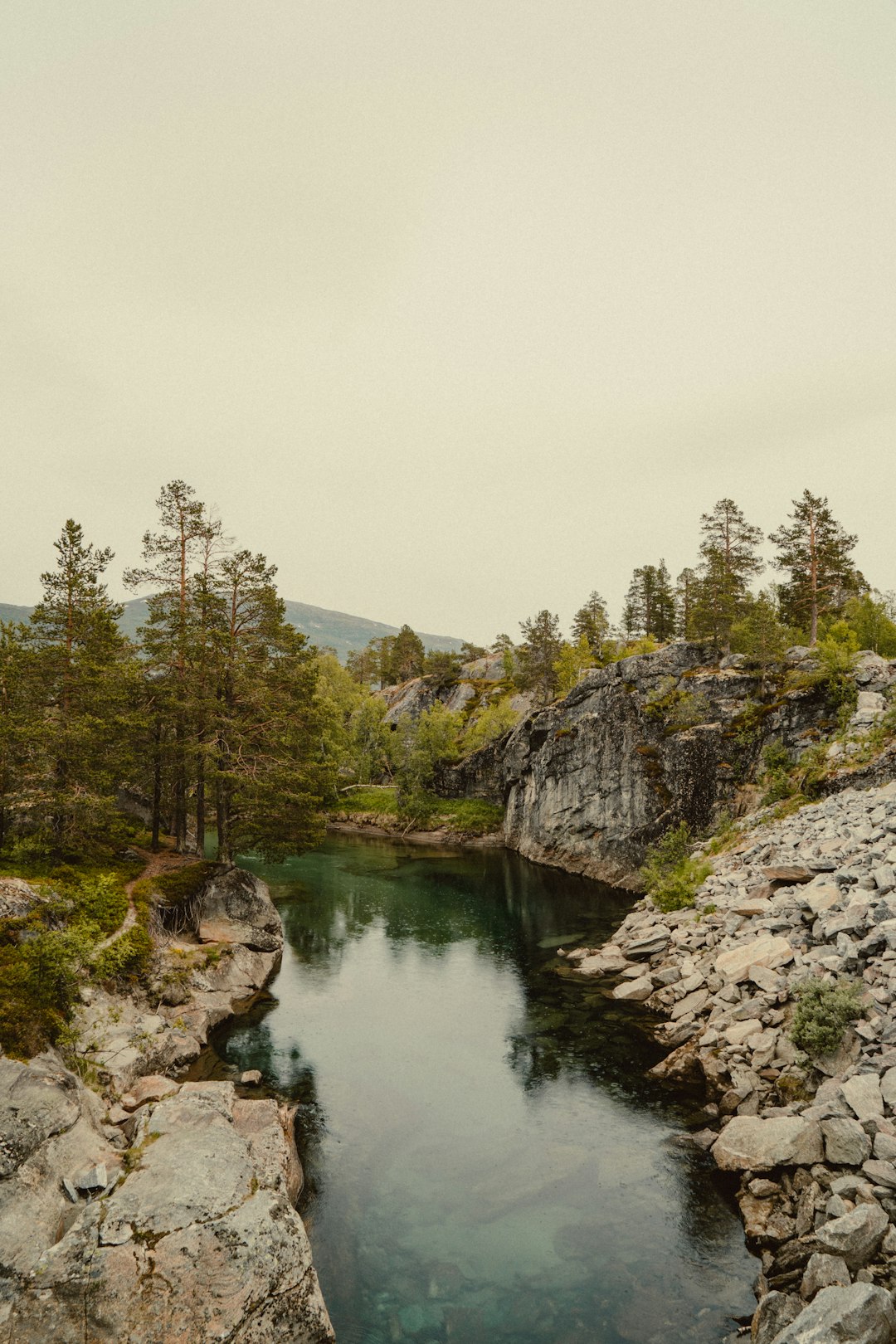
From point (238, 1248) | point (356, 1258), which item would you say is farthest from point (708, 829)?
point (238, 1248)

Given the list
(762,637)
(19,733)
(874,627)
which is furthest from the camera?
(874,627)

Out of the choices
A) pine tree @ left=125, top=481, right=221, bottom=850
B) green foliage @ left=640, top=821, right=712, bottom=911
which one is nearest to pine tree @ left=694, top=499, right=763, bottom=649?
green foliage @ left=640, top=821, right=712, bottom=911

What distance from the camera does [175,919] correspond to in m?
32.5

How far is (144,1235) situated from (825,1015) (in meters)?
16.7

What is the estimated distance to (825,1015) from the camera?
18.3 meters

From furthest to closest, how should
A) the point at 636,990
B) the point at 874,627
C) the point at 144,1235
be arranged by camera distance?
the point at 874,627
the point at 636,990
the point at 144,1235

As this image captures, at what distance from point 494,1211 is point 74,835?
24964mm

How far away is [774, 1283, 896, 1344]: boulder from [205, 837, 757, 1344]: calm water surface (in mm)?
3198

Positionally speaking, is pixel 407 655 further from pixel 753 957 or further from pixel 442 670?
pixel 753 957

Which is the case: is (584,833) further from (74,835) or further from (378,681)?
(378,681)

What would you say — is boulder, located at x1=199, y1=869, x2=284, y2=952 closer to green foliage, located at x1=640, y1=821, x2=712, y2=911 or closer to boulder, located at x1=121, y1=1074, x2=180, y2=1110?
boulder, located at x1=121, y1=1074, x2=180, y2=1110

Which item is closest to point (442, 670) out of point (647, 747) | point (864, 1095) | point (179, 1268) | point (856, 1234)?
point (647, 747)

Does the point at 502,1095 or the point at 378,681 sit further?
the point at 378,681

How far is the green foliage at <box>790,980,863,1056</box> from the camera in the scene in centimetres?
1803
